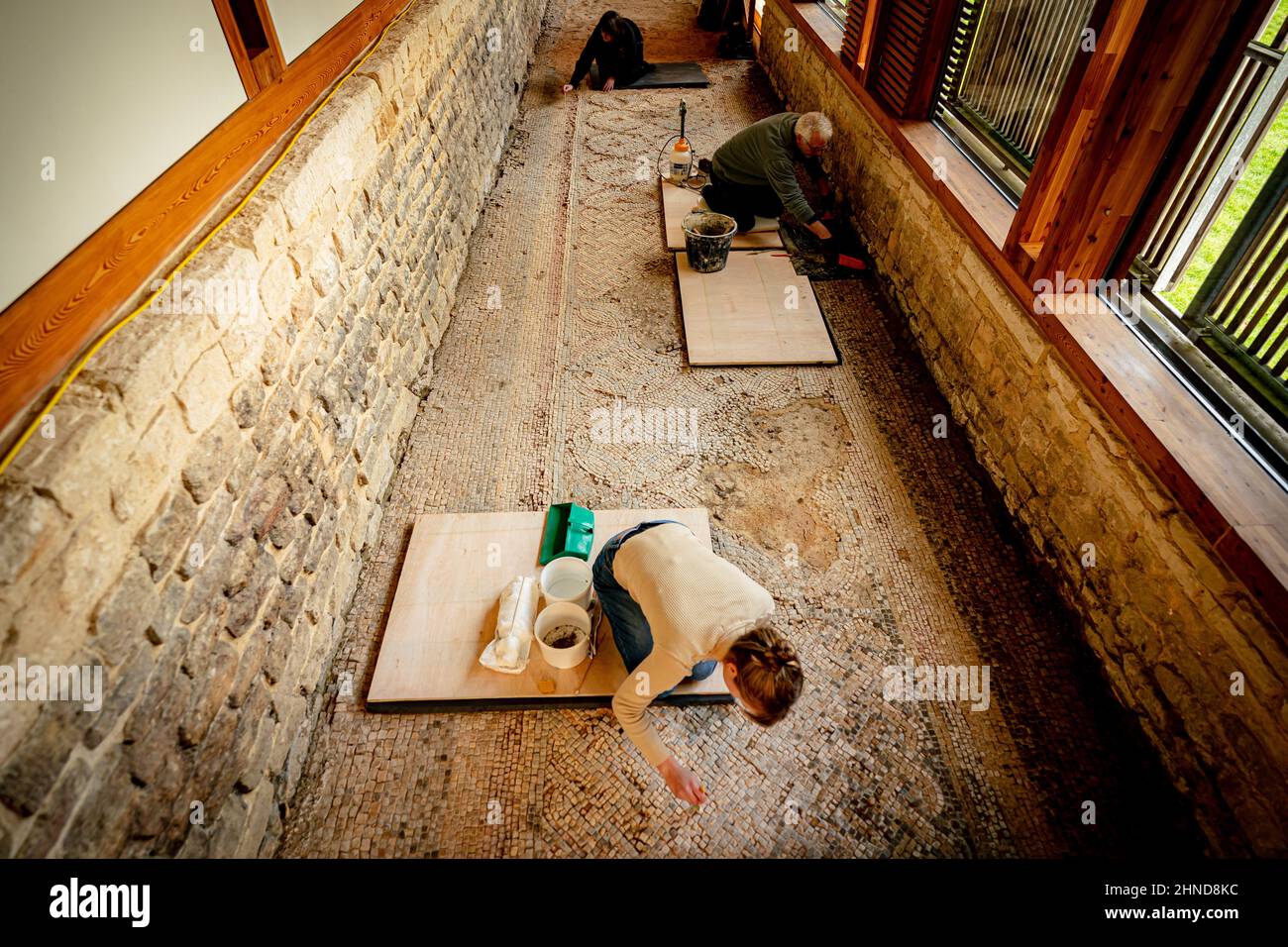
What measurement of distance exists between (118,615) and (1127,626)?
3166mm

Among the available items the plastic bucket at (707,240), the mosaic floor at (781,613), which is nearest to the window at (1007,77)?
the mosaic floor at (781,613)

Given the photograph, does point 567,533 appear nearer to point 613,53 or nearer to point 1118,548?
point 1118,548

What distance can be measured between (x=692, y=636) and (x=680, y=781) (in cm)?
54

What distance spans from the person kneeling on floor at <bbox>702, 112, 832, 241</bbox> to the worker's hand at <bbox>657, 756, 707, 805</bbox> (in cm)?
381

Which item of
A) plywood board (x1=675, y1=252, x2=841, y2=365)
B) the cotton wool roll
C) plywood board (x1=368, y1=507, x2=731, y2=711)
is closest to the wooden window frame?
plywood board (x1=368, y1=507, x2=731, y2=711)

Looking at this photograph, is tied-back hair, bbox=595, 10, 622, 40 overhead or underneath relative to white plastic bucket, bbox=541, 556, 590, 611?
overhead

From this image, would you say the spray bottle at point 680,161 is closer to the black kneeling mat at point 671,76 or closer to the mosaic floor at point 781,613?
the mosaic floor at point 781,613

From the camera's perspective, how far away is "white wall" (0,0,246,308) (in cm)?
156

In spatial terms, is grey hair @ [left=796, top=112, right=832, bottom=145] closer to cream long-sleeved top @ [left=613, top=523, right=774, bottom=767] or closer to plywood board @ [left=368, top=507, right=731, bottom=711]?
plywood board @ [left=368, top=507, right=731, bottom=711]

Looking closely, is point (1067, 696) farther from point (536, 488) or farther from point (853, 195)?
point (853, 195)

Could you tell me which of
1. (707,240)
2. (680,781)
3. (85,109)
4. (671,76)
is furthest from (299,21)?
(671,76)

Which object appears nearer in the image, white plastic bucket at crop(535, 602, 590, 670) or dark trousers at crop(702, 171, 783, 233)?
white plastic bucket at crop(535, 602, 590, 670)

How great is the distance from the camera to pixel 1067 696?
2.53 m

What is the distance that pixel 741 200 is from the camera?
16.4 feet
